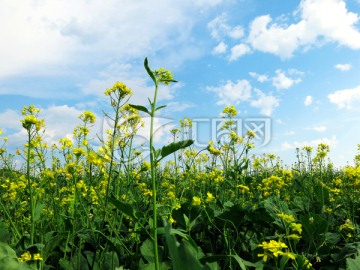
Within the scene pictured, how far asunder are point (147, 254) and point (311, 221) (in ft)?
3.38

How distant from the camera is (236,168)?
151 inches

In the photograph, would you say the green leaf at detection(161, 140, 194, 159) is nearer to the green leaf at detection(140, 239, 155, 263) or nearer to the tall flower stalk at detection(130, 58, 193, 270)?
the tall flower stalk at detection(130, 58, 193, 270)

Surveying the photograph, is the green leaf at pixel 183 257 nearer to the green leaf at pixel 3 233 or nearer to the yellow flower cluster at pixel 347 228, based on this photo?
the green leaf at pixel 3 233

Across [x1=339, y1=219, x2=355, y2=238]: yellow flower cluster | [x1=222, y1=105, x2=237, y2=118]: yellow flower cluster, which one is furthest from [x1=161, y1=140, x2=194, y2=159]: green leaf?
[x1=222, y1=105, x2=237, y2=118]: yellow flower cluster

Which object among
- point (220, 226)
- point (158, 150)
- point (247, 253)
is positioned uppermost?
point (158, 150)

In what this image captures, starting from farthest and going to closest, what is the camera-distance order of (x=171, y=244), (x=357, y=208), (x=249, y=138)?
(x=249, y=138), (x=357, y=208), (x=171, y=244)

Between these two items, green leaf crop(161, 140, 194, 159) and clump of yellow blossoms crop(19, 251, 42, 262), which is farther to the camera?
clump of yellow blossoms crop(19, 251, 42, 262)

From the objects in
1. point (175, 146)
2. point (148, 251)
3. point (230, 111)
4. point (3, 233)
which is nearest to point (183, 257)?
point (175, 146)

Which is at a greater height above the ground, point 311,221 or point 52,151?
point 52,151

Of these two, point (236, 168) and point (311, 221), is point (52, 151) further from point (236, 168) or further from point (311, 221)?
point (311, 221)

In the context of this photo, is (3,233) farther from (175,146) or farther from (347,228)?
(347,228)

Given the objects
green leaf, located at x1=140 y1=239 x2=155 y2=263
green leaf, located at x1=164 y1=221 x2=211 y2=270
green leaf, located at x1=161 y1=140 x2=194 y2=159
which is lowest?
green leaf, located at x1=140 y1=239 x2=155 y2=263

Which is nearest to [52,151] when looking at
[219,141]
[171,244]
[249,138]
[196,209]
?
[219,141]

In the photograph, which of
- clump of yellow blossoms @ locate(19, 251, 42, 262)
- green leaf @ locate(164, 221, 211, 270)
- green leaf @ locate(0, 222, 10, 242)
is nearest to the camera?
green leaf @ locate(164, 221, 211, 270)
